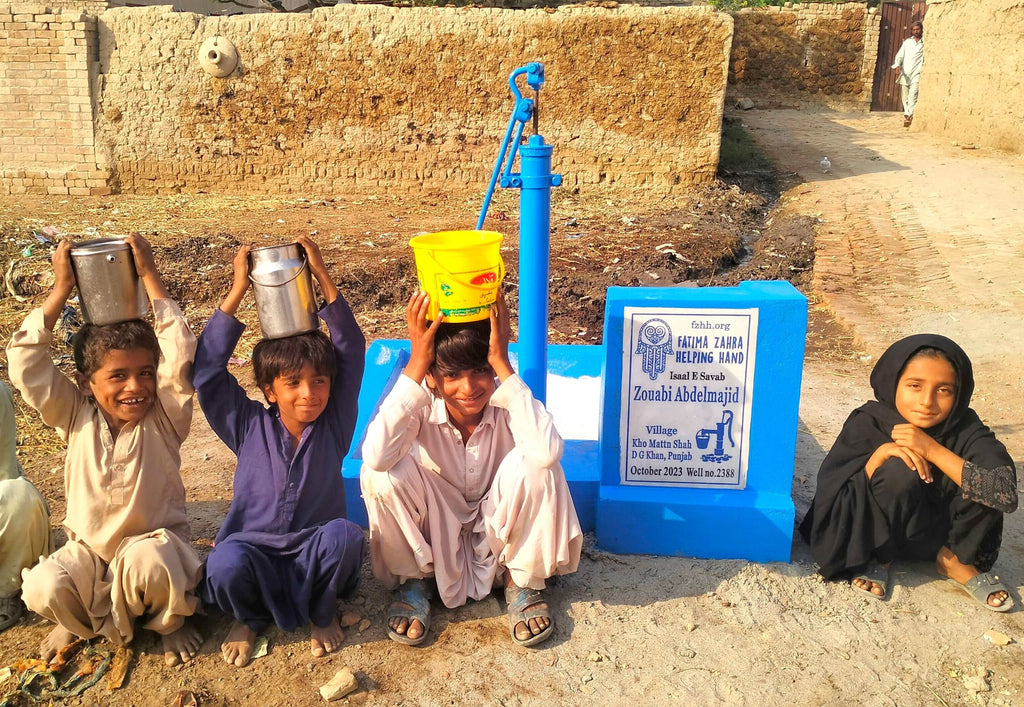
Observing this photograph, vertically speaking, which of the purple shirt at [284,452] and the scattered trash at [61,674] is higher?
the purple shirt at [284,452]

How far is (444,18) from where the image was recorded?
28.7ft

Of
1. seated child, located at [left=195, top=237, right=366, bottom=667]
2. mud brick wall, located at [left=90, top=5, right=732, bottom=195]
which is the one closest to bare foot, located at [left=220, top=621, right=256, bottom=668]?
seated child, located at [left=195, top=237, right=366, bottom=667]

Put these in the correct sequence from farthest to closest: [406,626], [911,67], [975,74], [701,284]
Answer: [911,67], [975,74], [701,284], [406,626]

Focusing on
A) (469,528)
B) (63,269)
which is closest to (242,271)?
(63,269)

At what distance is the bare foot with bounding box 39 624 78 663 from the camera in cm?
242

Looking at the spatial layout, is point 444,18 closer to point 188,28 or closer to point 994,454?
point 188,28

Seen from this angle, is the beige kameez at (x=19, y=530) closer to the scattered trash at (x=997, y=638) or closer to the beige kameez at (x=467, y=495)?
the beige kameez at (x=467, y=495)

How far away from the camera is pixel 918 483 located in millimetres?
2641

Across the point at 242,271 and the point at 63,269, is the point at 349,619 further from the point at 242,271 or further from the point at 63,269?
the point at 63,269

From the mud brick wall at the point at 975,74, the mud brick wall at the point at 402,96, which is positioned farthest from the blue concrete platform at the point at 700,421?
the mud brick wall at the point at 975,74

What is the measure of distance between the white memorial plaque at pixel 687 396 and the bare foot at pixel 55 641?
5.99ft

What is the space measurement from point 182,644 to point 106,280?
1.10m

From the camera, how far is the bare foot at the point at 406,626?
248 cm

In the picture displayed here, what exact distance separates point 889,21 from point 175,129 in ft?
52.2
